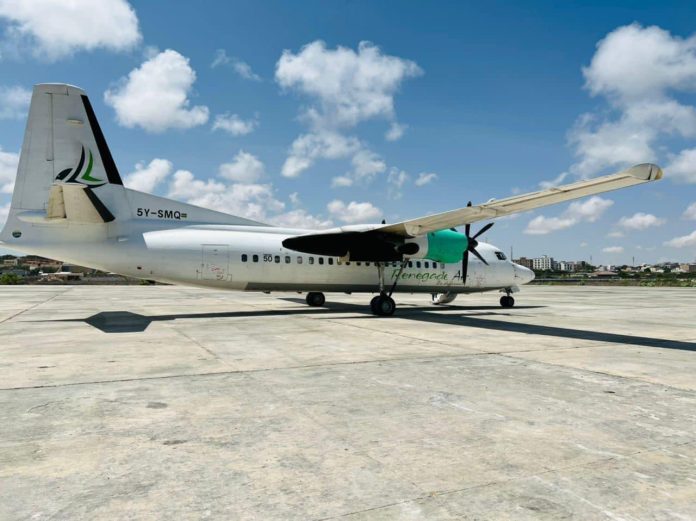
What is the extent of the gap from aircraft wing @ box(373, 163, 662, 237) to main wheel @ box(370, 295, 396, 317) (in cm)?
273

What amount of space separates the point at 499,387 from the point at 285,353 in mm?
4339

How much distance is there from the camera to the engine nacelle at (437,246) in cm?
1877

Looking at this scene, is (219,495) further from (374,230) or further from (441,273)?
(441,273)

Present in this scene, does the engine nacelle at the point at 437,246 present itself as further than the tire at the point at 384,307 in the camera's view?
Yes

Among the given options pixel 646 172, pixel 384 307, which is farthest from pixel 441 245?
pixel 646 172

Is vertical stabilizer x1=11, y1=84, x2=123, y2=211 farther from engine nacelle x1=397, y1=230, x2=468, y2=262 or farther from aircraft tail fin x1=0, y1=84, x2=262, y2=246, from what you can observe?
engine nacelle x1=397, y1=230, x2=468, y2=262

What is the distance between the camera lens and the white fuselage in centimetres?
1509

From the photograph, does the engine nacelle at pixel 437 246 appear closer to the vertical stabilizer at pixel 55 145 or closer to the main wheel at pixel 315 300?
the main wheel at pixel 315 300

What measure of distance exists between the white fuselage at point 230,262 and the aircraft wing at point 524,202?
131 inches

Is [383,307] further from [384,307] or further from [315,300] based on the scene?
[315,300]

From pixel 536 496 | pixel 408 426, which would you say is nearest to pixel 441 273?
pixel 408 426

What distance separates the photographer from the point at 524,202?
15.2 metres

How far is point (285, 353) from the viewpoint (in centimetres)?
932

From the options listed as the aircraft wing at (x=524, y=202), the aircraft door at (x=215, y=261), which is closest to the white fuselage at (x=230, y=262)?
the aircraft door at (x=215, y=261)
